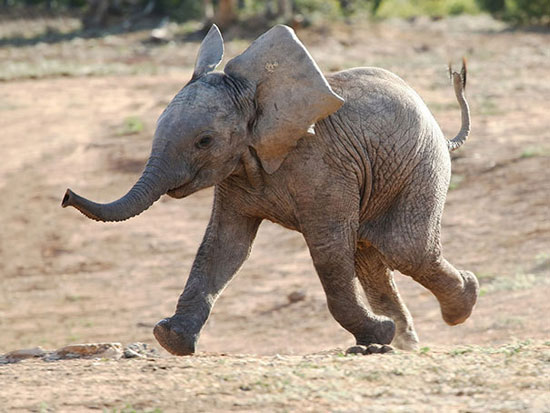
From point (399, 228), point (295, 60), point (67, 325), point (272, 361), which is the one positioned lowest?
point (67, 325)

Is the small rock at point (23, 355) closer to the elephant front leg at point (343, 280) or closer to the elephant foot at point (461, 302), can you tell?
the elephant front leg at point (343, 280)

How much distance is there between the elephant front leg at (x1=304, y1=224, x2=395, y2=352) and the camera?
626 centimetres

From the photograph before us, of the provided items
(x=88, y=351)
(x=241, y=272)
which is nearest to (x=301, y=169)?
(x=88, y=351)

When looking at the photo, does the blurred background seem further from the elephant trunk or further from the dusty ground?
the elephant trunk

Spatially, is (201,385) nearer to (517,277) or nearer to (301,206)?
(301,206)

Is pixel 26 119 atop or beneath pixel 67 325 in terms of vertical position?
atop

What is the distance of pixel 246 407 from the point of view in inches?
186

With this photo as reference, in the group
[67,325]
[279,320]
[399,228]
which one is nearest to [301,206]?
[399,228]

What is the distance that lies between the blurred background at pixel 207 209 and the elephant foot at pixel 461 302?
2.30 feet

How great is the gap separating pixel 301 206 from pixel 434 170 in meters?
1.02

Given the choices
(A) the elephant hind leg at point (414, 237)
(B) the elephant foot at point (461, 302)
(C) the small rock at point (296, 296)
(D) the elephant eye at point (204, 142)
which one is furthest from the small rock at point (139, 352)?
(C) the small rock at point (296, 296)

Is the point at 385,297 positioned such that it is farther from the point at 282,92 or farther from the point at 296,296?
the point at 296,296

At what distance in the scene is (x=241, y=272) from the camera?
1180 centimetres

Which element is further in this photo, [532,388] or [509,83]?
[509,83]
